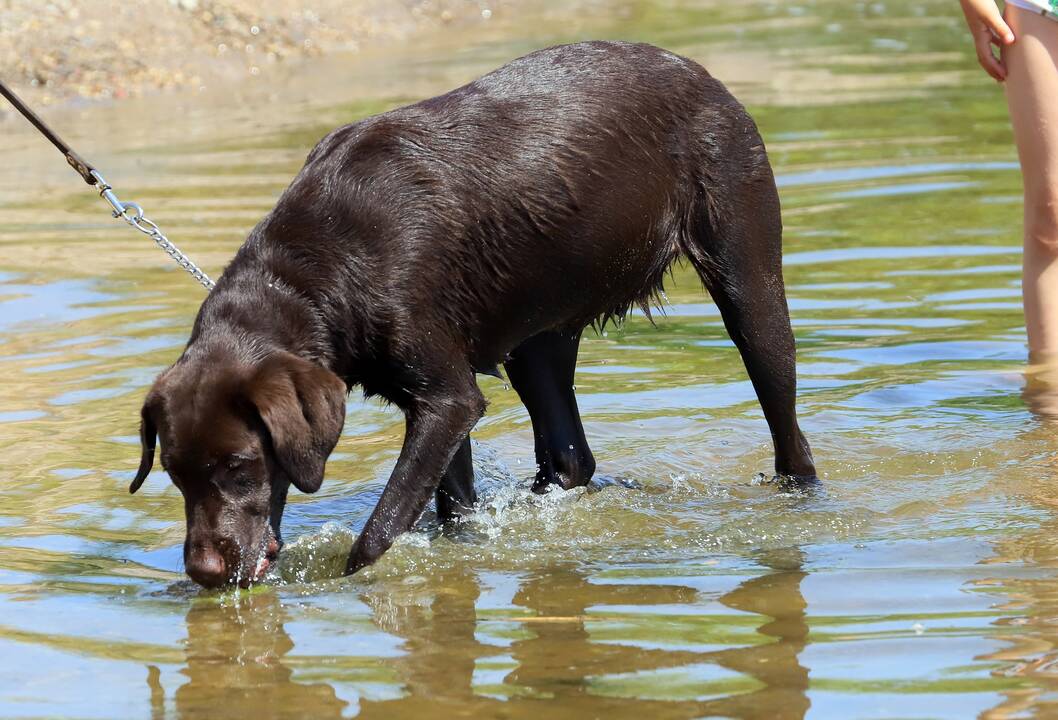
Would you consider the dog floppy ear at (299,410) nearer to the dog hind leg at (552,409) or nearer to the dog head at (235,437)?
the dog head at (235,437)

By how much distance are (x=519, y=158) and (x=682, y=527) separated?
1316mm

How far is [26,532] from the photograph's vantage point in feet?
18.3

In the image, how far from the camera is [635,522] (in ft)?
18.0

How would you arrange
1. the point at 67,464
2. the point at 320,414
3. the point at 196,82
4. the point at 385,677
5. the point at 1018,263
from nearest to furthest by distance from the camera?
the point at 385,677 → the point at 320,414 → the point at 67,464 → the point at 1018,263 → the point at 196,82

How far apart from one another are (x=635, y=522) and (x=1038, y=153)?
2361mm

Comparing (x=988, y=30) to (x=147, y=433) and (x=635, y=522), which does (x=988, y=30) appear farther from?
(x=147, y=433)

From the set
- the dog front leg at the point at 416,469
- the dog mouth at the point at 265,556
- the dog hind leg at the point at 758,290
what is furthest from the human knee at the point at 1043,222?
the dog mouth at the point at 265,556

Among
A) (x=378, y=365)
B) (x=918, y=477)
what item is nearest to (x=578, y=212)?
(x=378, y=365)

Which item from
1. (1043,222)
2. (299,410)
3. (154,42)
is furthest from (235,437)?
(154,42)

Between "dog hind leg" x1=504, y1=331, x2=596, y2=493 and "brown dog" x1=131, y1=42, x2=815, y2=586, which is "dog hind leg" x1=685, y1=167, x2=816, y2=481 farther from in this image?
"dog hind leg" x1=504, y1=331, x2=596, y2=493

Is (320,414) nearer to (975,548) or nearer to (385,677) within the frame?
(385,677)

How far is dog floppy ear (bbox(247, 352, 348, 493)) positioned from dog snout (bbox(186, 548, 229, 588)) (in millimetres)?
317

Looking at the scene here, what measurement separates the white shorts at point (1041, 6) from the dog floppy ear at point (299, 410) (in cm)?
317

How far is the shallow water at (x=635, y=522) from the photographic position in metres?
4.01
